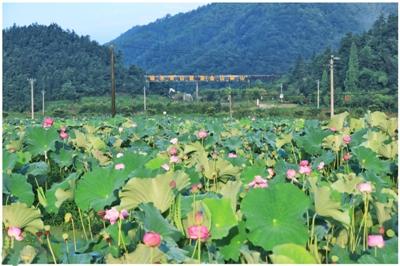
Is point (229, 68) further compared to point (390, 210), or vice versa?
point (229, 68)

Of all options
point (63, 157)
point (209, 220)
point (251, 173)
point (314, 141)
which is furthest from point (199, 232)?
point (63, 157)

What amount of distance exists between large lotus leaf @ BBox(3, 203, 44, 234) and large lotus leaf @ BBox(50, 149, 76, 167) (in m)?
2.19

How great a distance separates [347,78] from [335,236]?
5138 cm

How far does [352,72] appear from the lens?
50594mm

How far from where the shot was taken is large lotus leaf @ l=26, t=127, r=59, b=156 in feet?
13.7

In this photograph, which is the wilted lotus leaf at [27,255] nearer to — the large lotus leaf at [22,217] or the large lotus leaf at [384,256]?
the large lotus leaf at [22,217]

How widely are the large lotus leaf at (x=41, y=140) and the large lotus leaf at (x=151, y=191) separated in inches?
91.6

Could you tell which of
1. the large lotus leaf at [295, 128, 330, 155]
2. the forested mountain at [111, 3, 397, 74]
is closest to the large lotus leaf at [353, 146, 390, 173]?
the large lotus leaf at [295, 128, 330, 155]

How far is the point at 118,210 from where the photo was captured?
1.95 metres

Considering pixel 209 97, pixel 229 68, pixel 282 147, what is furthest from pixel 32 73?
pixel 282 147

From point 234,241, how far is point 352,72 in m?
50.5

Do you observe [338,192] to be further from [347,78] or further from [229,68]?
[229,68]

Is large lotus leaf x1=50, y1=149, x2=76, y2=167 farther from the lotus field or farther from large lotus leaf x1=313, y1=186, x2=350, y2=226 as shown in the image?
large lotus leaf x1=313, y1=186, x2=350, y2=226

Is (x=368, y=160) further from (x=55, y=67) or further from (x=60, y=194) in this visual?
(x=55, y=67)
